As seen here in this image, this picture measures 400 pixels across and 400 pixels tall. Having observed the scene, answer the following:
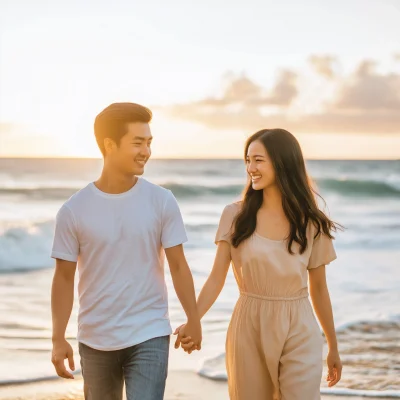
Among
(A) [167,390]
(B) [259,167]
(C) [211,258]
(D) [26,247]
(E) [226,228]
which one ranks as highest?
(B) [259,167]

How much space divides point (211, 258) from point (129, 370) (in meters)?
12.1

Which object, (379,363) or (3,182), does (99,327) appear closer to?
(379,363)

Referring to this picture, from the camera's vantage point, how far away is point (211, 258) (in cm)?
1551

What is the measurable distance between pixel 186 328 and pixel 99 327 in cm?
40

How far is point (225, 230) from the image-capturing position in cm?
367

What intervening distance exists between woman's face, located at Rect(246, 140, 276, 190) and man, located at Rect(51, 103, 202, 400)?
42cm

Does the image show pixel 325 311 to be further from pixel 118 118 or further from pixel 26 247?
pixel 26 247

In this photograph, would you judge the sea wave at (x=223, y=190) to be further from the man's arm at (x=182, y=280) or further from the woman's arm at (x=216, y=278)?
the man's arm at (x=182, y=280)

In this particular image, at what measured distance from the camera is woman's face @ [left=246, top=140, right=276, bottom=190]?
3.62 metres

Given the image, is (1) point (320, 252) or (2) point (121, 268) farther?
(1) point (320, 252)

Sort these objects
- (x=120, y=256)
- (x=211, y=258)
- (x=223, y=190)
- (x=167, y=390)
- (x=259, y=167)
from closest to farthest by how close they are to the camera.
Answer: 1. (x=120, y=256)
2. (x=259, y=167)
3. (x=167, y=390)
4. (x=211, y=258)
5. (x=223, y=190)

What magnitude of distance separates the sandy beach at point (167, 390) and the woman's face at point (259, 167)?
2.60m

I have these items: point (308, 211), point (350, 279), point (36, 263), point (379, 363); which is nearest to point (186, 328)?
point (308, 211)

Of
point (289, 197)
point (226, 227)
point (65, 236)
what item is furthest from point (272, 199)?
point (65, 236)
